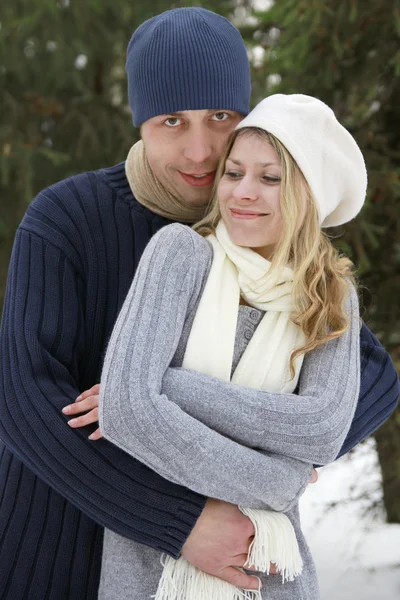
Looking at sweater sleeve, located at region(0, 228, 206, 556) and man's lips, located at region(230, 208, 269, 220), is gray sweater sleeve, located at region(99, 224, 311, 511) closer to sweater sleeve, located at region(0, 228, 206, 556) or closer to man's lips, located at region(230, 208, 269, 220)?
sweater sleeve, located at region(0, 228, 206, 556)

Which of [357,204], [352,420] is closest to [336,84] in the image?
[357,204]

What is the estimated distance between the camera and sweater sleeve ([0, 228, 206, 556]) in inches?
59.8

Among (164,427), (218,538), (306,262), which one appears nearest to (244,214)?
(306,262)

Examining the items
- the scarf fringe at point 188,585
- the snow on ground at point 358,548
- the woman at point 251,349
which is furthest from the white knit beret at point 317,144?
the snow on ground at point 358,548

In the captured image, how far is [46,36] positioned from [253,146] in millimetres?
3111

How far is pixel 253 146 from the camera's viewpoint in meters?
1.74

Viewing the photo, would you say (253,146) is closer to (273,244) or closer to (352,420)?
Answer: (273,244)

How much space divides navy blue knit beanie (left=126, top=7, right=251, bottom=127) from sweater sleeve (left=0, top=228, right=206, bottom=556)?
0.42 meters

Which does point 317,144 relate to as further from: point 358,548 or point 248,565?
point 358,548

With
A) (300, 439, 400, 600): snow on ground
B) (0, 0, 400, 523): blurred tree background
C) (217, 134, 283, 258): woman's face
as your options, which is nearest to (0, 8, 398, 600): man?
(217, 134, 283, 258): woman's face

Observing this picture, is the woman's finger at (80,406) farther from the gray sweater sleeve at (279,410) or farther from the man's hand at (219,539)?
the man's hand at (219,539)

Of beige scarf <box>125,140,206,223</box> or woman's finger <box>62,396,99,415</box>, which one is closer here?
woman's finger <box>62,396,99,415</box>

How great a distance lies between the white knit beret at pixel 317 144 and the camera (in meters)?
1.72

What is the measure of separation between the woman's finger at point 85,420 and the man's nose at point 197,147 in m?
0.64
